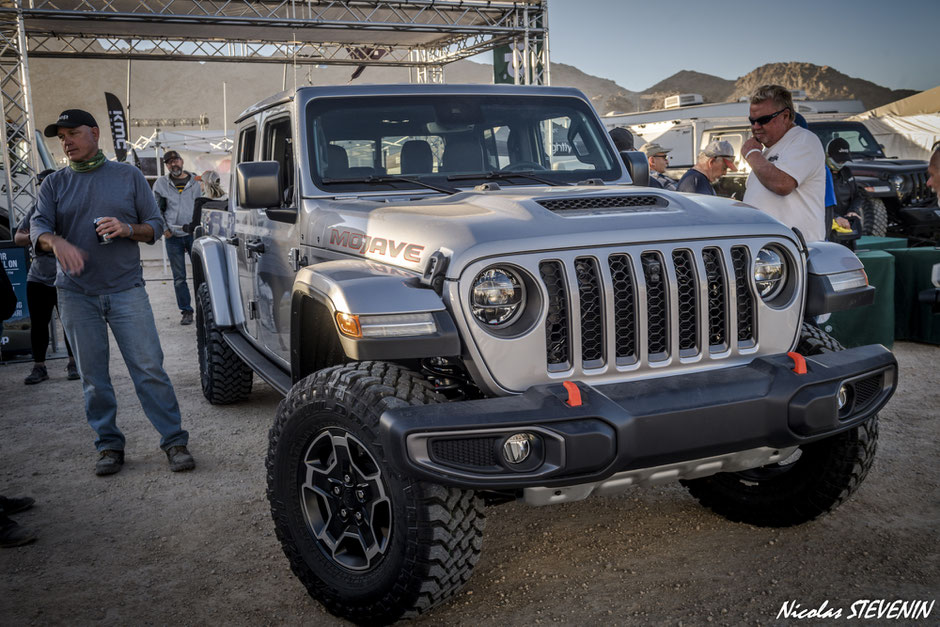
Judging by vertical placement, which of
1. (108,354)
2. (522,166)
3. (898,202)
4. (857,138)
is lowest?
(108,354)

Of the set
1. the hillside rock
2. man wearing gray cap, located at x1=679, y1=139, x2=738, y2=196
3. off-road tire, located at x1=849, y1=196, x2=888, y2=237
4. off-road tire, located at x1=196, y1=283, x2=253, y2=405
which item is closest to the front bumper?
off-road tire, located at x1=196, y1=283, x2=253, y2=405

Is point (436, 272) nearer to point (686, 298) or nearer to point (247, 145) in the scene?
point (686, 298)

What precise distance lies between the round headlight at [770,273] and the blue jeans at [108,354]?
3173 millimetres

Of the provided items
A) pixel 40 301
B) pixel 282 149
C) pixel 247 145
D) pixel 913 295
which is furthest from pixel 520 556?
pixel 913 295

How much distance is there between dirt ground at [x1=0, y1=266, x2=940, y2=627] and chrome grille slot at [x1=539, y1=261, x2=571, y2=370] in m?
0.99

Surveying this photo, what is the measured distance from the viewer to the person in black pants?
266 inches

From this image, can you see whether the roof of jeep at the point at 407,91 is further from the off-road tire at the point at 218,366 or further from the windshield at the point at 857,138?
A: the windshield at the point at 857,138

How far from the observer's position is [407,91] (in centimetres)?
425

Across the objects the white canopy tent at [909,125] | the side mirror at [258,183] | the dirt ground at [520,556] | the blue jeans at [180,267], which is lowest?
the dirt ground at [520,556]

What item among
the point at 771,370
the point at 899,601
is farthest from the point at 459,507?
the point at 899,601

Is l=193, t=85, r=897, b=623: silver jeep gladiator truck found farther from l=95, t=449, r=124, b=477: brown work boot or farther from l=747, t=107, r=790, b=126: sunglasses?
l=95, t=449, r=124, b=477: brown work boot

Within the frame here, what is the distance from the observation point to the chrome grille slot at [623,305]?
281cm

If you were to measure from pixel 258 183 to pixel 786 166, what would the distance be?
287cm

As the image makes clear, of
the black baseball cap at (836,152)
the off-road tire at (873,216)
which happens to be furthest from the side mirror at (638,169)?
the off-road tire at (873,216)
